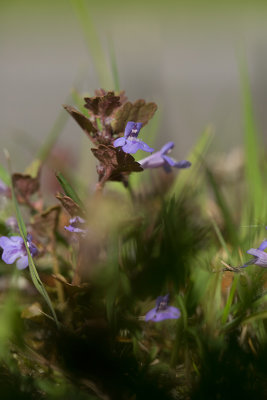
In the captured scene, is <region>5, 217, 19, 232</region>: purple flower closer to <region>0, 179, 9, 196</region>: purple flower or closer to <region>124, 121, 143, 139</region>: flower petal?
<region>0, 179, 9, 196</region>: purple flower

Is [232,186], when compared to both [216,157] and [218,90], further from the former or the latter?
[218,90]

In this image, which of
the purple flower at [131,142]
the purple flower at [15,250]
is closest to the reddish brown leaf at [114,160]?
the purple flower at [131,142]

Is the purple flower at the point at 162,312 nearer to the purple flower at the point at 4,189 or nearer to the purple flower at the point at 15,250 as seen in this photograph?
the purple flower at the point at 15,250

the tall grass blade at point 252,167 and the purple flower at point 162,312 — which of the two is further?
the tall grass blade at point 252,167

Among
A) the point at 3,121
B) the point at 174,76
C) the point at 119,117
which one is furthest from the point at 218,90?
the point at 119,117

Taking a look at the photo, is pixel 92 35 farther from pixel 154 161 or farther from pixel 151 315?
pixel 151 315

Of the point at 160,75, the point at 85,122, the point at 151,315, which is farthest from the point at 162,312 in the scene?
the point at 160,75
